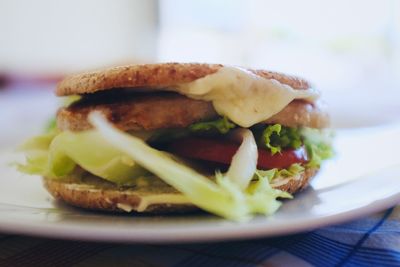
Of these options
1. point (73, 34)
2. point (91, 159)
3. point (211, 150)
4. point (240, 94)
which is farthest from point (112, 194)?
point (73, 34)

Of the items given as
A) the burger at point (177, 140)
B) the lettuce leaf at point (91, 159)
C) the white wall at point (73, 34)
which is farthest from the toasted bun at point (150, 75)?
the white wall at point (73, 34)

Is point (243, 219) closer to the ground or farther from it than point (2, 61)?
farther from it

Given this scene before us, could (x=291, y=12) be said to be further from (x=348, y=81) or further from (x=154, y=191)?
(x=154, y=191)

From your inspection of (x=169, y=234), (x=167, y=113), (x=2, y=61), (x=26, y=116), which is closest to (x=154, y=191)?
(x=167, y=113)

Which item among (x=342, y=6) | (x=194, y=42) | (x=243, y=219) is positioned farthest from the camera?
(x=194, y=42)

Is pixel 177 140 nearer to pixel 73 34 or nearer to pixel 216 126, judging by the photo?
pixel 216 126
